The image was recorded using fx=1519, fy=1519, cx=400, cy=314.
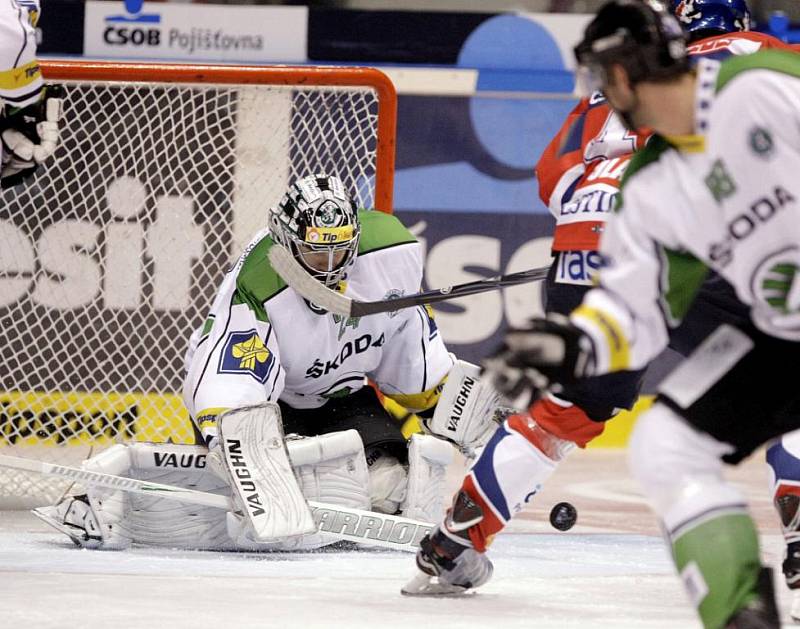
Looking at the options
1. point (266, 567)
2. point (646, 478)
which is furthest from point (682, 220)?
point (266, 567)

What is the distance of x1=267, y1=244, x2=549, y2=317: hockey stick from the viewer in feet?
12.1

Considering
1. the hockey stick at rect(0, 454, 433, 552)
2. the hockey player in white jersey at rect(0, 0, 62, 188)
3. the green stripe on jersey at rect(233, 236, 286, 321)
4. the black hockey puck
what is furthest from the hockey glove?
the black hockey puck

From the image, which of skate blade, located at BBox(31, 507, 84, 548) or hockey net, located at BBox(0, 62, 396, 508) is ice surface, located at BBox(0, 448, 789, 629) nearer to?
skate blade, located at BBox(31, 507, 84, 548)

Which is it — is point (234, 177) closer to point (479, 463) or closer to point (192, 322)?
point (192, 322)

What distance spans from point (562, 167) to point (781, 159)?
1260mm

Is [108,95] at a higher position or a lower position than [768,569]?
lower

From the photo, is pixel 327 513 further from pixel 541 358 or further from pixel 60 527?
pixel 541 358

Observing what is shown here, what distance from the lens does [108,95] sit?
15.3ft

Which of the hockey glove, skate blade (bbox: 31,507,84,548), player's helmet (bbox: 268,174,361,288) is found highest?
the hockey glove

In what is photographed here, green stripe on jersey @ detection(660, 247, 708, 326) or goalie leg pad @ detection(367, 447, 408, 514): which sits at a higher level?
green stripe on jersey @ detection(660, 247, 708, 326)

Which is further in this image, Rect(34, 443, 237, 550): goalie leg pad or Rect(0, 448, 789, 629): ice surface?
Rect(34, 443, 237, 550): goalie leg pad

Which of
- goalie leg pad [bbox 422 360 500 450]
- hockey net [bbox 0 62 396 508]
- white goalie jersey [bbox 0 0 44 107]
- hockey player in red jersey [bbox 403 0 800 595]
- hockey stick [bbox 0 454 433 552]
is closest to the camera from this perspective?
hockey player in red jersey [bbox 403 0 800 595]

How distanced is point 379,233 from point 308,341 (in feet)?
1.13

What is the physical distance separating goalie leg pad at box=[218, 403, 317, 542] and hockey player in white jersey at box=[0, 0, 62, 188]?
2.59 feet
